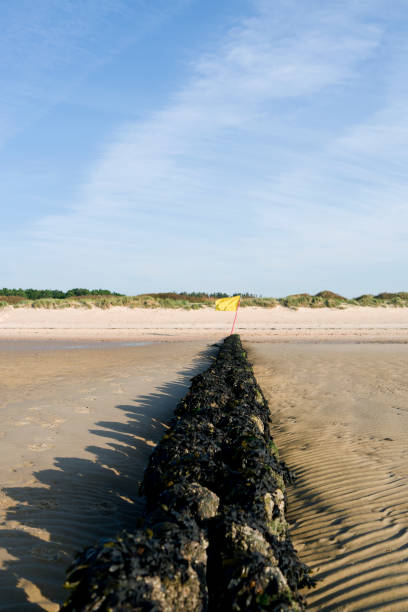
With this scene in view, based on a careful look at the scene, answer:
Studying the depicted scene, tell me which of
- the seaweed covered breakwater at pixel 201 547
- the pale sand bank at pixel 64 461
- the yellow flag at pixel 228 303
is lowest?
the pale sand bank at pixel 64 461

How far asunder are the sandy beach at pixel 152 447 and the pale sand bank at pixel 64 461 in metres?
0.02

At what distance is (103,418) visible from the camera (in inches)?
324

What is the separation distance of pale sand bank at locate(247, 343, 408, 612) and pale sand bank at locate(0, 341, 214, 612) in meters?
1.95

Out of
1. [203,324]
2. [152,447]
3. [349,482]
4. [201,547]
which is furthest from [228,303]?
[201,547]

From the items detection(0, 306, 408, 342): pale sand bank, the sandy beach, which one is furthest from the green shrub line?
the sandy beach

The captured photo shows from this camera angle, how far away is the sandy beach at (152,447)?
3512 millimetres

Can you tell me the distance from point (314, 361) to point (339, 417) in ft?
26.6

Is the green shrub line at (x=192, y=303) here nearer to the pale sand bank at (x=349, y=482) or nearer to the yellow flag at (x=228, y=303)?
the yellow flag at (x=228, y=303)

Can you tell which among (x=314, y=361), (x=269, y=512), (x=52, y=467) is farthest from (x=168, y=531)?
(x=314, y=361)

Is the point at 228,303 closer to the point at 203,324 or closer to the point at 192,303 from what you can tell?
the point at 203,324

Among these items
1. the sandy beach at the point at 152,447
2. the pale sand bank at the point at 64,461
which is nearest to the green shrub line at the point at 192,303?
the sandy beach at the point at 152,447

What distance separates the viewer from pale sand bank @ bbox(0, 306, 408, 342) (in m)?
28.3

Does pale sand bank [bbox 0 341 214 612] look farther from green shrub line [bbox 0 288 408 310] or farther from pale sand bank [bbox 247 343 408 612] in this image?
green shrub line [bbox 0 288 408 310]

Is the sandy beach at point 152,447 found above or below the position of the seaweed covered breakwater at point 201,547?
below
